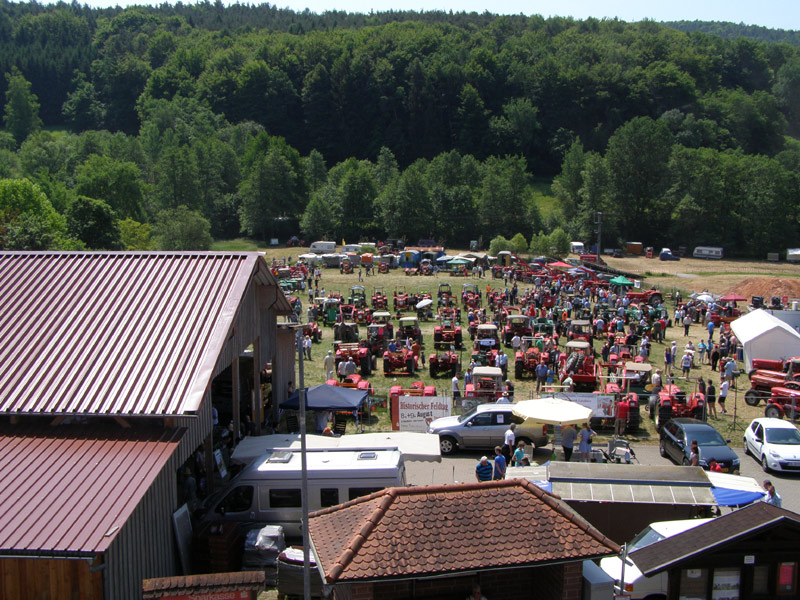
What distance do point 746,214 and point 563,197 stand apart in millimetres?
20458

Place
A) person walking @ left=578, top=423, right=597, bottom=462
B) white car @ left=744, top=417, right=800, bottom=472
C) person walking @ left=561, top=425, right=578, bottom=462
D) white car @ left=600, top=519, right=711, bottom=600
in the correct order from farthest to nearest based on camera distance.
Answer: person walking @ left=561, top=425, right=578, bottom=462 < person walking @ left=578, top=423, right=597, bottom=462 < white car @ left=744, top=417, right=800, bottom=472 < white car @ left=600, top=519, right=711, bottom=600

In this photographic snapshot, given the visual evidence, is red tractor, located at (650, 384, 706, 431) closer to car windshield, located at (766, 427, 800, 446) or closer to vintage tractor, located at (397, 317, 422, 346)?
car windshield, located at (766, 427, 800, 446)

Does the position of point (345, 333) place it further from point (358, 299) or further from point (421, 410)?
point (421, 410)

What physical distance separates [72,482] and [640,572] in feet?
27.5

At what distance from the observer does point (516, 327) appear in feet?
106

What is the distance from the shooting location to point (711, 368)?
2861 centimetres

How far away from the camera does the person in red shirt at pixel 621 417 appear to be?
787 inches

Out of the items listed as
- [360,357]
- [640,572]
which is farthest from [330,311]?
[640,572]

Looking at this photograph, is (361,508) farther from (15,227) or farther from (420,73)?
(420,73)

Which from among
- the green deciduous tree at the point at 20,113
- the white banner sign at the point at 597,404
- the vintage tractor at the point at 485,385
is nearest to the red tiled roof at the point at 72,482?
the white banner sign at the point at 597,404

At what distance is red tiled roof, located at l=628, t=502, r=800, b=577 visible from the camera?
9.86 m

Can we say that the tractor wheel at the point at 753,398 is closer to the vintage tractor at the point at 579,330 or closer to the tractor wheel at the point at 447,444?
the vintage tractor at the point at 579,330

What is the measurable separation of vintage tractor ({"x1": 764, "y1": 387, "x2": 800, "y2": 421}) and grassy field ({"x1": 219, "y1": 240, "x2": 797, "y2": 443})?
0.59 meters

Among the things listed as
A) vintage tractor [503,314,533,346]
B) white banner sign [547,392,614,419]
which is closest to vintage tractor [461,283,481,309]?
vintage tractor [503,314,533,346]
